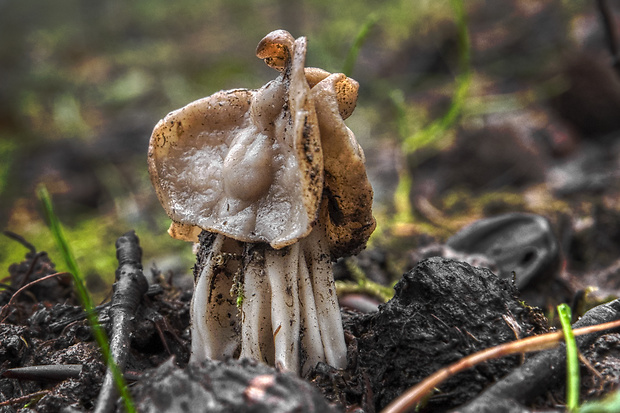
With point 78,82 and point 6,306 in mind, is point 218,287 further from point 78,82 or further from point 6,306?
point 78,82

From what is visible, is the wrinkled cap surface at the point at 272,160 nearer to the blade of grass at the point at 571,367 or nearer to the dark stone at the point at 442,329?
the dark stone at the point at 442,329

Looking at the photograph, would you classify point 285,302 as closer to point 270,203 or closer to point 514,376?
point 270,203

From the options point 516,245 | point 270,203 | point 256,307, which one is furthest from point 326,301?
point 516,245

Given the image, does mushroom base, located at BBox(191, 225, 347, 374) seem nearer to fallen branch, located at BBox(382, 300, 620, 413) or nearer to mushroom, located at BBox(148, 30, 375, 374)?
mushroom, located at BBox(148, 30, 375, 374)

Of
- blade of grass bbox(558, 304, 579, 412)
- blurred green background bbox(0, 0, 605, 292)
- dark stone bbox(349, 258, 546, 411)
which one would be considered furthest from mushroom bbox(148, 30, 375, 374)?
blurred green background bbox(0, 0, 605, 292)

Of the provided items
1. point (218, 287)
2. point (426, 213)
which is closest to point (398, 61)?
point (426, 213)
